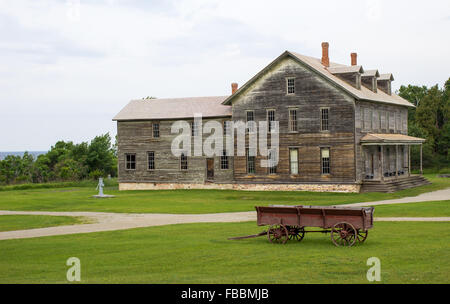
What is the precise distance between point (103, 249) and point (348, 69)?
34.7m

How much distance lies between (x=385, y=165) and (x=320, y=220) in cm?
3516

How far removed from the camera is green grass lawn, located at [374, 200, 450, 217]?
2948 cm

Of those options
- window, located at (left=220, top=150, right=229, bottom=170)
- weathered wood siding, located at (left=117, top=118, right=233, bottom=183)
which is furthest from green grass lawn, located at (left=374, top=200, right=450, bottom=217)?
weathered wood siding, located at (left=117, top=118, right=233, bottom=183)

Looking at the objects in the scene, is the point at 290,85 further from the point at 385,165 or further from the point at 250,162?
the point at 385,165

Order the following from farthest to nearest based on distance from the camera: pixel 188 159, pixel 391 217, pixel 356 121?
pixel 188 159
pixel 356 121
pixel 391 217

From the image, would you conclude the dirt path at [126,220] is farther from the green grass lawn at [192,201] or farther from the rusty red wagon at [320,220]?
the rusty red wagon at [320,220]

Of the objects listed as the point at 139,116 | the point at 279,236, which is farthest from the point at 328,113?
the point at 279,236

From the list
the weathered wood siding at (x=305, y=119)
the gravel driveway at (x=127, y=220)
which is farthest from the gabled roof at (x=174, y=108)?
the gravel driveway at (x=127, y=220)

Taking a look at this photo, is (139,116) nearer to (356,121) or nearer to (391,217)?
(356,121)

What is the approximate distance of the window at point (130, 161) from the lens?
56531 millimetres

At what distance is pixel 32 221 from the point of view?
3019 centimetres

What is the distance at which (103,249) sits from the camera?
19562 mm

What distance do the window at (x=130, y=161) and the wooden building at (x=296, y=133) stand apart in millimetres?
92

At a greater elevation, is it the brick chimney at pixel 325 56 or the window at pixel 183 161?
the brick chimney at pixel 325 56
